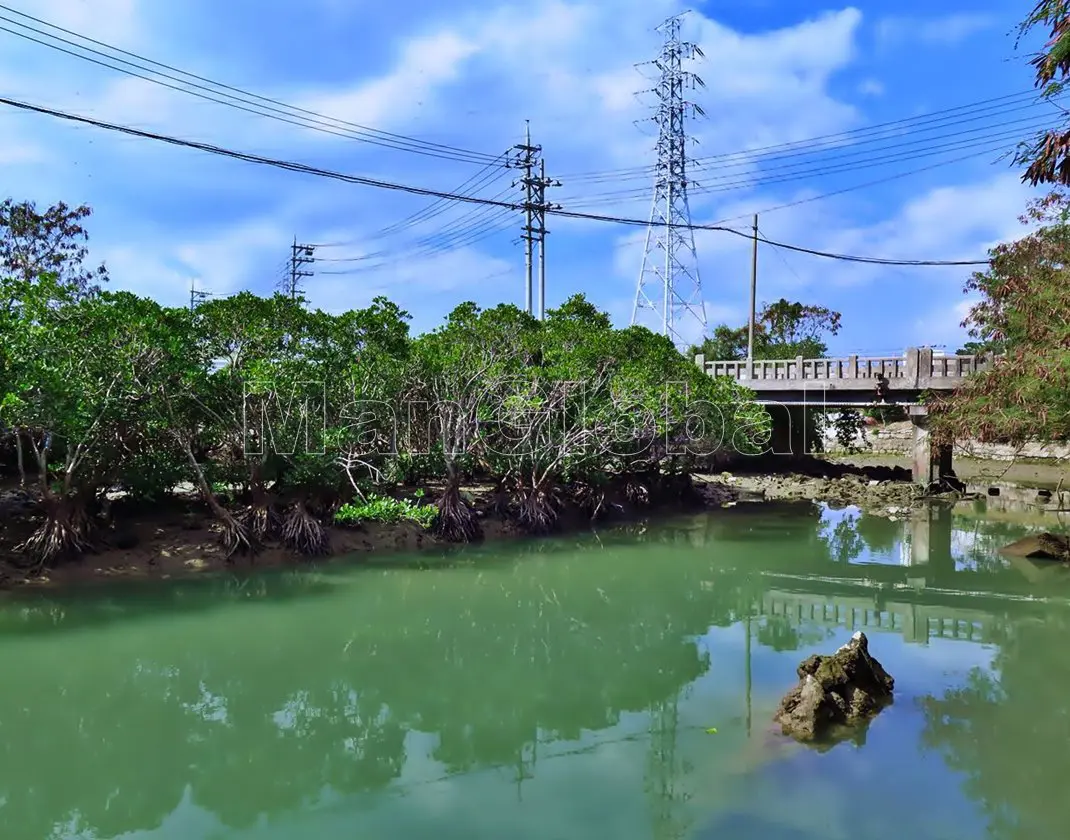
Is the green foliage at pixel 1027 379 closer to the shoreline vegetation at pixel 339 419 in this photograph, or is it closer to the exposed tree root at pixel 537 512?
the shoreline vegetation at pixel 339 419

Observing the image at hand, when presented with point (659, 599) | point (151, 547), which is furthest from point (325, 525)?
point (659, 599)

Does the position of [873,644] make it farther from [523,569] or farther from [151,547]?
[151,547]

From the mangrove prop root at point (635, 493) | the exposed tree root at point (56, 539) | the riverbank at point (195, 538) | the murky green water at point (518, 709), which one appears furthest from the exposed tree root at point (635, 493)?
the exposed tree root at point (56, 539)

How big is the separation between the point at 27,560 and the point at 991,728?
1110 cm

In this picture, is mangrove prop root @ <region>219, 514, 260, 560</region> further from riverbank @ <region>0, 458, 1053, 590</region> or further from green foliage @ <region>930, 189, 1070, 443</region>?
green foliage @ <region>930, 189, 1070, 443</region>

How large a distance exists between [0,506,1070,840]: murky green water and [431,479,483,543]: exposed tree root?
6.90ft

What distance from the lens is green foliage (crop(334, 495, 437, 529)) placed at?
510 inches

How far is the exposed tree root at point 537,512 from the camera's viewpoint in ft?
50.7

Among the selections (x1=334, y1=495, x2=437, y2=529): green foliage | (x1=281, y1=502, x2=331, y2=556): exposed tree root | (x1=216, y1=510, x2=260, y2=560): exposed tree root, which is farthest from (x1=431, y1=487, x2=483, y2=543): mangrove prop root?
(x1=216, y1=510, x2=260, y2=560): exposed tree root

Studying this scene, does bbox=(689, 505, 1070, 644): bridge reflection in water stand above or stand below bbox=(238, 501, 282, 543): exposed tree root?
below

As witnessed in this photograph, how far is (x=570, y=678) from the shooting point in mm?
7621

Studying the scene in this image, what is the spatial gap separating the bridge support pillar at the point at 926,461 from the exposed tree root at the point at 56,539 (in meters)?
19.8

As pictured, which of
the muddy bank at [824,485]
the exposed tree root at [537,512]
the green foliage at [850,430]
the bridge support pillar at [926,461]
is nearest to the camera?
the exposed tree root at [537,512]

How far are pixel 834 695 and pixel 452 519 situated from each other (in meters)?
8.85
